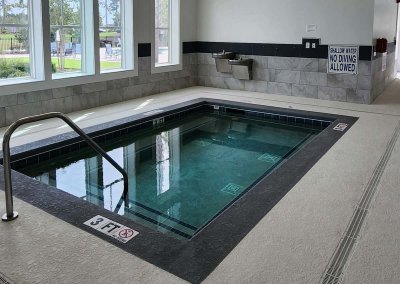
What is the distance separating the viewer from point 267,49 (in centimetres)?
753

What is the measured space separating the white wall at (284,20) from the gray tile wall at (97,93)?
34.6 inches

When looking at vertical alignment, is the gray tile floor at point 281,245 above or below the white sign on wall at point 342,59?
below

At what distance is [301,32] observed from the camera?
7.13m

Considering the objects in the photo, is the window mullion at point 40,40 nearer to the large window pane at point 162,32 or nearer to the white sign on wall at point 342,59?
the large window pane at point 162,32

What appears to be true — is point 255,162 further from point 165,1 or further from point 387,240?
point 165,1

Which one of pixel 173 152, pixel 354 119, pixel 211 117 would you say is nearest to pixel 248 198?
pixel 173 152

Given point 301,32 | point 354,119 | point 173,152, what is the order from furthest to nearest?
point 301,32, point 354,119, point 173,152

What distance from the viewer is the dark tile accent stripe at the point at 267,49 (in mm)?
6918

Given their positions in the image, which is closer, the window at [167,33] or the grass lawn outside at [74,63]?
the grass lawn outside at [74,63]

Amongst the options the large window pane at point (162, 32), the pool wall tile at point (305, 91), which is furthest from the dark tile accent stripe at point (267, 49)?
the pool wall tile at point (305, 91)

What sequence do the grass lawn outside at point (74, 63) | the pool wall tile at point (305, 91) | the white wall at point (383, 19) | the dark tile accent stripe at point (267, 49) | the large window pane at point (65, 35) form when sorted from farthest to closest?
the pool wall tile at point (305, 91) → the dark tile accent stripe at point (267, 49) → the white wall at point (383, 19) → the large window pane at point (65, 35) → the grass lawn outside at point (74, 63)

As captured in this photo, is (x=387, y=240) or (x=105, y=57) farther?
(x=105, y=57)

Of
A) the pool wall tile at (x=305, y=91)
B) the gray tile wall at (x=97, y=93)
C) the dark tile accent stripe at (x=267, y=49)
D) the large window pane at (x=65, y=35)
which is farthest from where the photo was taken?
the pool wall tile at (x=305, y=91)

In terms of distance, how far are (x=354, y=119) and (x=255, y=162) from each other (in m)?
1.93
